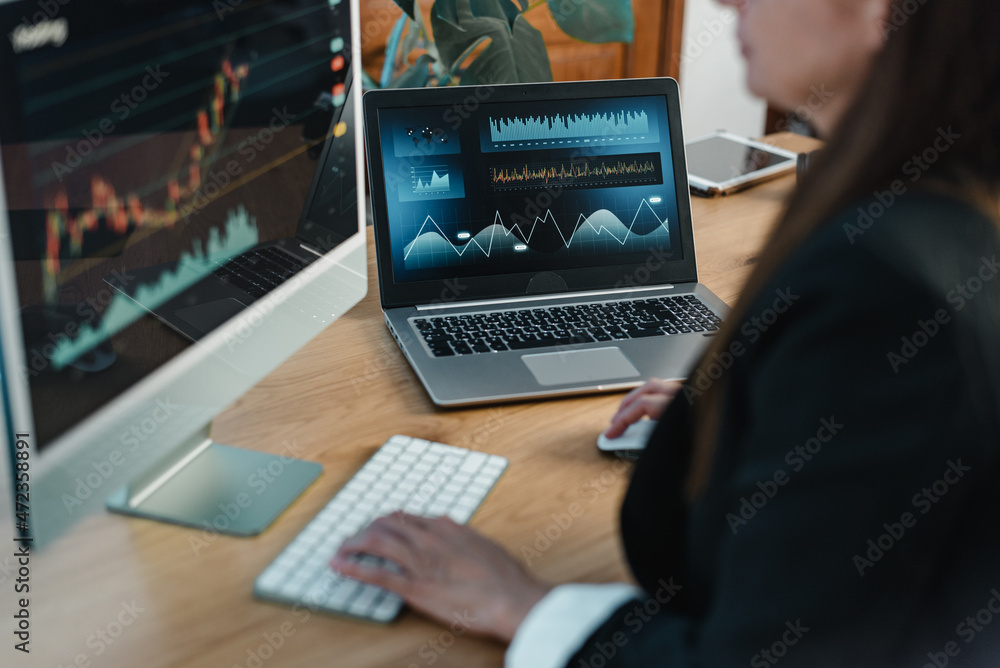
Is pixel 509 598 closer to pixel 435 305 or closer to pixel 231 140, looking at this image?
pixel 231 140

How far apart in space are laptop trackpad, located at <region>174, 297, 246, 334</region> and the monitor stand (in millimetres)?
166

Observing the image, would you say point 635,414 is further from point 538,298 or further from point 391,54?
point 391,54

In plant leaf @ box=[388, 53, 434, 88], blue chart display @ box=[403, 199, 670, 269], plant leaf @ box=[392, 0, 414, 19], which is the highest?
plant leaf @ box=[392, 0, 414, 19]

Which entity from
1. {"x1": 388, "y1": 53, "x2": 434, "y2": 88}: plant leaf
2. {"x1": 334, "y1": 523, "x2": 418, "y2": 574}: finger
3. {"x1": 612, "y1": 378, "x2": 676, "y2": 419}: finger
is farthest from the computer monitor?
{"x1": 388, "y1": 53, "x2": 434, "y2": 88}: plant leaf

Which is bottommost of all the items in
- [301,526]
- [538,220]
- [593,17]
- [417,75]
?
[301,526]

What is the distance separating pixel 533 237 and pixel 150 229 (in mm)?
636

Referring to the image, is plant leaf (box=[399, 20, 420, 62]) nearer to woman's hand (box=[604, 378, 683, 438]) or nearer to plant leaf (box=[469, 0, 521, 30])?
plant leaf (box=[469, 0, 521, 30])

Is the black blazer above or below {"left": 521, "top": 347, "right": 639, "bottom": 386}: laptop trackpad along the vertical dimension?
above

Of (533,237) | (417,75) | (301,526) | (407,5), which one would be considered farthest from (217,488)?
(417,75)

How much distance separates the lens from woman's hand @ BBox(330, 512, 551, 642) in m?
0.65

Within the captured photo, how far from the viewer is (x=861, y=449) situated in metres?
0.46

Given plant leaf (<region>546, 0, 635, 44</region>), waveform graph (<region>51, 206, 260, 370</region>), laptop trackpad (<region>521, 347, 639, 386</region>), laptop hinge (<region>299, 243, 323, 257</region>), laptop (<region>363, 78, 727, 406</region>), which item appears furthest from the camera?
plant leaf (<region>546, 0, 635, 44</region>)

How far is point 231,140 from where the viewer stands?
2.40ft

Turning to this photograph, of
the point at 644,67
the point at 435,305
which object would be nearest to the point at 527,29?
the point at 435,305
